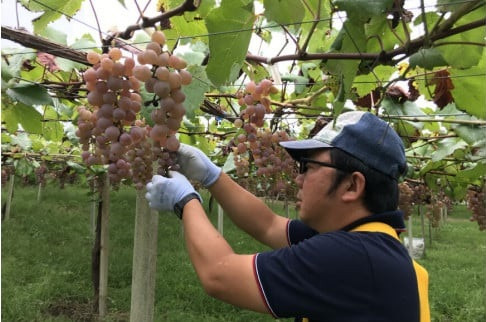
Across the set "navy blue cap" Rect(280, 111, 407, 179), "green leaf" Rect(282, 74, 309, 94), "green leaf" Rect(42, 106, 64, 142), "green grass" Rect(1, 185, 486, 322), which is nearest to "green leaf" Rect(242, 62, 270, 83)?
"green leaf" Rect(282, 74, 309, 94)

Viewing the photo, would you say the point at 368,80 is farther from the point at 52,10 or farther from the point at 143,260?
the point at 143,260

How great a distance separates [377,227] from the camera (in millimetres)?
1288

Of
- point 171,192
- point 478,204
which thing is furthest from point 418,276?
point 478,204

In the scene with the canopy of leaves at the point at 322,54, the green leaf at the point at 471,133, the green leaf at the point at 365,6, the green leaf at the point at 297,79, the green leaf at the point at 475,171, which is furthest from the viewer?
the green leaf at the point at 475,171

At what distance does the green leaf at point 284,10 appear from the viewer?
1.12 metres

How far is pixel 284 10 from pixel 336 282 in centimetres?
69

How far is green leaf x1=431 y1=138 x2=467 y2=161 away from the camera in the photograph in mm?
2789

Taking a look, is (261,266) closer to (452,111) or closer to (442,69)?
(442,69)

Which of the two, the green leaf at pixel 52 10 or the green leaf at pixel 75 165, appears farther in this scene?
the green leaf at pixel 75 165

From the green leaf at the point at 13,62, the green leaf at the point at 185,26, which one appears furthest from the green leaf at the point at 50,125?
the green leaf at the point at 185,26

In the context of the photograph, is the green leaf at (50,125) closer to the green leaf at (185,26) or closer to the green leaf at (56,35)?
the green leaf at (56,35)

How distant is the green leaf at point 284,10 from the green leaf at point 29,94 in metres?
0.93

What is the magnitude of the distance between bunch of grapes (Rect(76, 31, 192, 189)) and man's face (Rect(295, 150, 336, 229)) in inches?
16.5

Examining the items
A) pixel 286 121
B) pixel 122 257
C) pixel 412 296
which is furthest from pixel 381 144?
pixel 122 257
